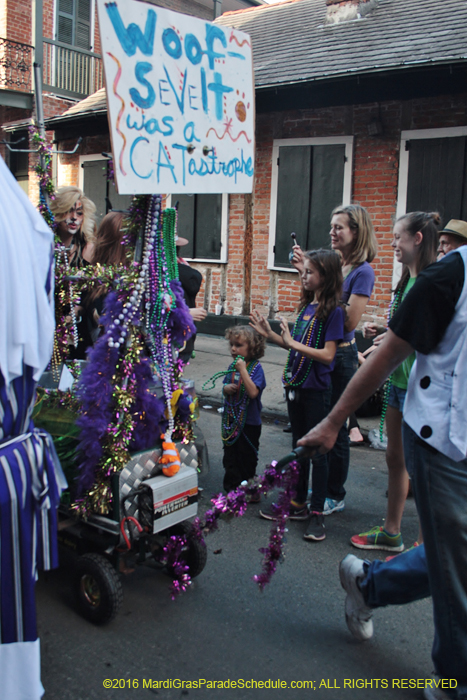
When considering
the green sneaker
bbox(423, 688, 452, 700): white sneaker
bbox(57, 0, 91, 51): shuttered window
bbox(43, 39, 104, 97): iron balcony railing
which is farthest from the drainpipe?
bbox(423, 688, 452, 700): white sneaker

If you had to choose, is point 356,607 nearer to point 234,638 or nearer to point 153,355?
point 234,638

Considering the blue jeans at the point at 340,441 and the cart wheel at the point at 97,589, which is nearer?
the cart wheel at the point at 97,589

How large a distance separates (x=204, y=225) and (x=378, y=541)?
8221 mm

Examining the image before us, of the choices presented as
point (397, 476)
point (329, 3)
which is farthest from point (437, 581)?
point (329, 3)

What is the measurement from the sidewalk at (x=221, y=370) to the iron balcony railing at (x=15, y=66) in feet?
→ 30.6

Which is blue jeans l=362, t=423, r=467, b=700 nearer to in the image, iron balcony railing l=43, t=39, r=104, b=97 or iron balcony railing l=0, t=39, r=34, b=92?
iron balcony railing l=0, t=39, r=34, b=92

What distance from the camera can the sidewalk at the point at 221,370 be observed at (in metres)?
6.46

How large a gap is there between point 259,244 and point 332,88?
2684mm

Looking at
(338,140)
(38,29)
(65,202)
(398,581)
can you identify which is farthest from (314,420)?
(38,29)

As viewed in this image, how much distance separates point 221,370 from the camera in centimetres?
836

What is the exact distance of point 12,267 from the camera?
165cm

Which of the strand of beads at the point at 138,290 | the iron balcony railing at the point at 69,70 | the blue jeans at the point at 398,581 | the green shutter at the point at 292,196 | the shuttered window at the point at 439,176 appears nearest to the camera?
the blue jeans at the point at 398,581

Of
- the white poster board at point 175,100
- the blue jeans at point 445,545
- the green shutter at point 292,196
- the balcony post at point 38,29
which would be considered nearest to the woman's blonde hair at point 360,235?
the white poster board at point 175,100

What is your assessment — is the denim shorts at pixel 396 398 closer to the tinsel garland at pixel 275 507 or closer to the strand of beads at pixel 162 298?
the tinsel garland at pixel 275 507
